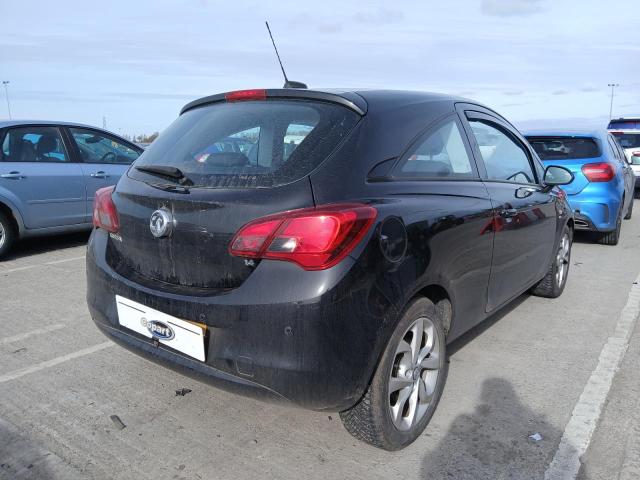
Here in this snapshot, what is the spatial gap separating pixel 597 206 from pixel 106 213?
6021mm

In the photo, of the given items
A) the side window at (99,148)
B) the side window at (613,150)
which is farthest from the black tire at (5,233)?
the side window at (613,150)

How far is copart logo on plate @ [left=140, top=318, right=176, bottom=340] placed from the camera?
240 cm

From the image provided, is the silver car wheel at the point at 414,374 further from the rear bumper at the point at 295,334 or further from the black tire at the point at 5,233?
the black tire at the point at 5,233

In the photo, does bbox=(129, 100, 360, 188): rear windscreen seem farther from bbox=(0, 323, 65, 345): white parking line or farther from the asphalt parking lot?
bbox=(0, 323, 65, 345): white parking line

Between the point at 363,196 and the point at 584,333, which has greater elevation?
the point at 363,196

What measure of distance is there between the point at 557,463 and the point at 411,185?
1398 millimetres

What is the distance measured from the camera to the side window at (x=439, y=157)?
104 inches

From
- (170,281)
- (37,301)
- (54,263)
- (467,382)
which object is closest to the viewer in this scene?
(170,281)

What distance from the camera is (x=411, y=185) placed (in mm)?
2582

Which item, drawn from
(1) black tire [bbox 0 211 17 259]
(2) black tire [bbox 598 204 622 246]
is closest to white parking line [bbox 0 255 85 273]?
(1) black tire [bbox 0 211 17 259]

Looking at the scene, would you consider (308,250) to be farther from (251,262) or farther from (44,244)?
(44,244)

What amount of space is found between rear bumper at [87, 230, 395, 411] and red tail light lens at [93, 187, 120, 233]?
2.29 ft

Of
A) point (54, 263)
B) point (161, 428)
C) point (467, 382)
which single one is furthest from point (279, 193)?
point (54, 263)

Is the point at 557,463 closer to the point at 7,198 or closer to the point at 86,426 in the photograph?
the point at 86,426
